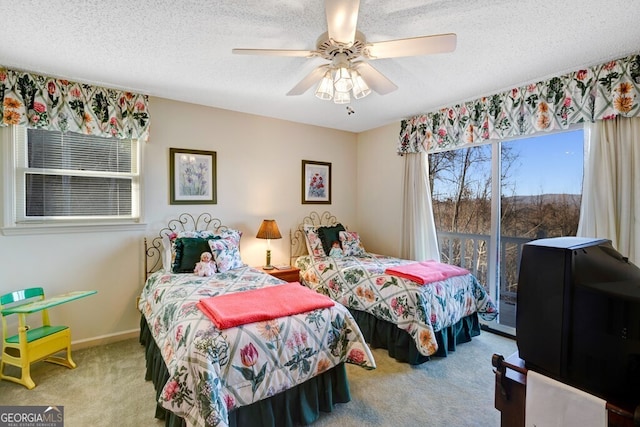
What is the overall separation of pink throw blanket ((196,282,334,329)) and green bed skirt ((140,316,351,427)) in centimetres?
47

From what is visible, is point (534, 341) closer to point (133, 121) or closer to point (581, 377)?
point (581, 377)

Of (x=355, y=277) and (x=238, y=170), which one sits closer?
(x=355, y=277)

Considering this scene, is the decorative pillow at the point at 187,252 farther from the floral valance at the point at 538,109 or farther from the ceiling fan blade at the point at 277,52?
the floral valance at the point at 538,109

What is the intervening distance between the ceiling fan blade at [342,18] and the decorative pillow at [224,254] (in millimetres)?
2186

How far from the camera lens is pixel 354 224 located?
4926 mm

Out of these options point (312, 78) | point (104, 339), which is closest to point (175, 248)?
point (104, 339)

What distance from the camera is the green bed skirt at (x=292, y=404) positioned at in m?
1.71

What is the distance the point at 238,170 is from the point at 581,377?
11.6ft

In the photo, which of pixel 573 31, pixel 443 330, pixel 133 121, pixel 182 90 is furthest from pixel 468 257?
pixel 133 121

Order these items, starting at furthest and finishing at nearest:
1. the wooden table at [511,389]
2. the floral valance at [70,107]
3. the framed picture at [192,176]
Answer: the framed picture at [192,176] < the floral valance at [70,107] < the wooden table at [511,389]

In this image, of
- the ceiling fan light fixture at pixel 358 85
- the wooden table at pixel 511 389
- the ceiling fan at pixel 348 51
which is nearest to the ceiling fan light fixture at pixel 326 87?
the ceiling fan at pixel 348 51

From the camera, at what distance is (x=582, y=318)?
37.6 inches

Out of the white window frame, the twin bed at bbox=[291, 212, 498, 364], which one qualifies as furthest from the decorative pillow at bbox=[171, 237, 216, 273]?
the twin bed at bbox=[291, 212, 498, 364]

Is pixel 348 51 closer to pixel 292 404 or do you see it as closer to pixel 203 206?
pixel 292 404
